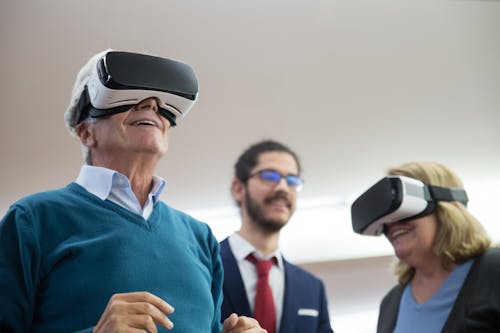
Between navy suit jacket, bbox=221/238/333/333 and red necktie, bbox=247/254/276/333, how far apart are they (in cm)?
4

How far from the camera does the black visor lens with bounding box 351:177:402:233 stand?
212 centimetres

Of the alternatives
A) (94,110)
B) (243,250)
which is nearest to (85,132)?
(94,110)

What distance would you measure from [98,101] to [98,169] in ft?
0.54

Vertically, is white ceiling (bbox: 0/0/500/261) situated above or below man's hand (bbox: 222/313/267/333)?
above

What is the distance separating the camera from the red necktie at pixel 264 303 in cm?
220

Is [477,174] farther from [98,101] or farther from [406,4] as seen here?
[98,101]

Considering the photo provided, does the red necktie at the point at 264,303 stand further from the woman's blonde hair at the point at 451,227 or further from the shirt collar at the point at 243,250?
the woman's blonde hair at the point at 451,227

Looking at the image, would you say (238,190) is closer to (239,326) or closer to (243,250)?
(243,250)

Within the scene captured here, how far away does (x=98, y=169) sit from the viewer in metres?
1.35

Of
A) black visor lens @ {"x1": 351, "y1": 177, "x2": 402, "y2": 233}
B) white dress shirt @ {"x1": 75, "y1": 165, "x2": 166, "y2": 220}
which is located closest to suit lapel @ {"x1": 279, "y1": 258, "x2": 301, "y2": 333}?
black visor lens @ {"x1": 351, "y1": 177, "x2": 402, "y2": 233}

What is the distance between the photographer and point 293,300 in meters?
2.28

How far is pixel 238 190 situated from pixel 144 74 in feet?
4.60

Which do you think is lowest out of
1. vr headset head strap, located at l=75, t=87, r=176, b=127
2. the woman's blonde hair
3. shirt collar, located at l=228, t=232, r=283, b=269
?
shirt collar, located at l=228, t=232, r=283, b=269

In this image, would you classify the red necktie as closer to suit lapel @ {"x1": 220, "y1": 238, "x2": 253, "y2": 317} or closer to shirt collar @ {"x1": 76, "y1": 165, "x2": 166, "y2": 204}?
suit lapel @ {"x1": 220, "y1": 238, "x2": 253, "y2": 317}
